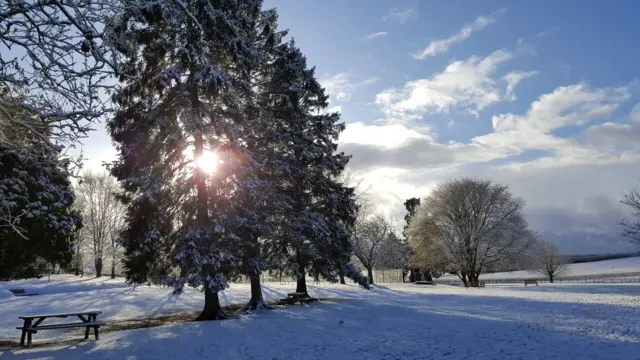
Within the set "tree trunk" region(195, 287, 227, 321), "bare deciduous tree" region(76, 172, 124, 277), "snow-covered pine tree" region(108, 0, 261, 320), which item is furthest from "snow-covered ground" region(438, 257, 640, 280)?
"snow-covered pine tree" region(108, 0, 261, 320)

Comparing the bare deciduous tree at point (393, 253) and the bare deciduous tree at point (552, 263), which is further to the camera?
the bare deciduous tree at point (552, 263)

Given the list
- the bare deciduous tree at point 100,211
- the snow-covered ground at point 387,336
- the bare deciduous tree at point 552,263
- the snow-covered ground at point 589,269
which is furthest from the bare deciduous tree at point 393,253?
the snow-covered ground at point 387,336

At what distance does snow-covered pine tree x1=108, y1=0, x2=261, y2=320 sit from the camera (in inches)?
617

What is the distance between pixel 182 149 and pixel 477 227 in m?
36.2

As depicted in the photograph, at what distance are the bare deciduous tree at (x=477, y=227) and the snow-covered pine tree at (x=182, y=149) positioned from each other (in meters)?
33.4

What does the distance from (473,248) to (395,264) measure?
2164 centimetres

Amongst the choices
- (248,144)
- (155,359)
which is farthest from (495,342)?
(248,144)

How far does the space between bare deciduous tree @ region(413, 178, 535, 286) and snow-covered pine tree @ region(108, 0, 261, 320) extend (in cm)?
3337

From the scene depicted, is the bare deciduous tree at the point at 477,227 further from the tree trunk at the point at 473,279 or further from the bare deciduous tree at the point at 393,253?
the bare deciduous tree at the point at 393,253

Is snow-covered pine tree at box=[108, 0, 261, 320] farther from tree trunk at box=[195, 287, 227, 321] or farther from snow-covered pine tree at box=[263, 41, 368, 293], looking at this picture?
snow-covered pine tree at box=[263, 41, 368, 293]

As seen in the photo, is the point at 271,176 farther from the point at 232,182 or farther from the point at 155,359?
the point at 155,359

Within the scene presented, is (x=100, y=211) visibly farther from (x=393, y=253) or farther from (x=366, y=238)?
(x=393, y=253)

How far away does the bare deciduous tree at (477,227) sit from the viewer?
1718 inches

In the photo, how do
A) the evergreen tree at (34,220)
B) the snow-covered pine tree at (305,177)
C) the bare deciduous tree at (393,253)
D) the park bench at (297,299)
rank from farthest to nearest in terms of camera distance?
the bare deciduous tree at (393,253) → the park bench at (297,299) → the snow-covered pine tree at (305,177) → the evergreen tree at (34,220)
